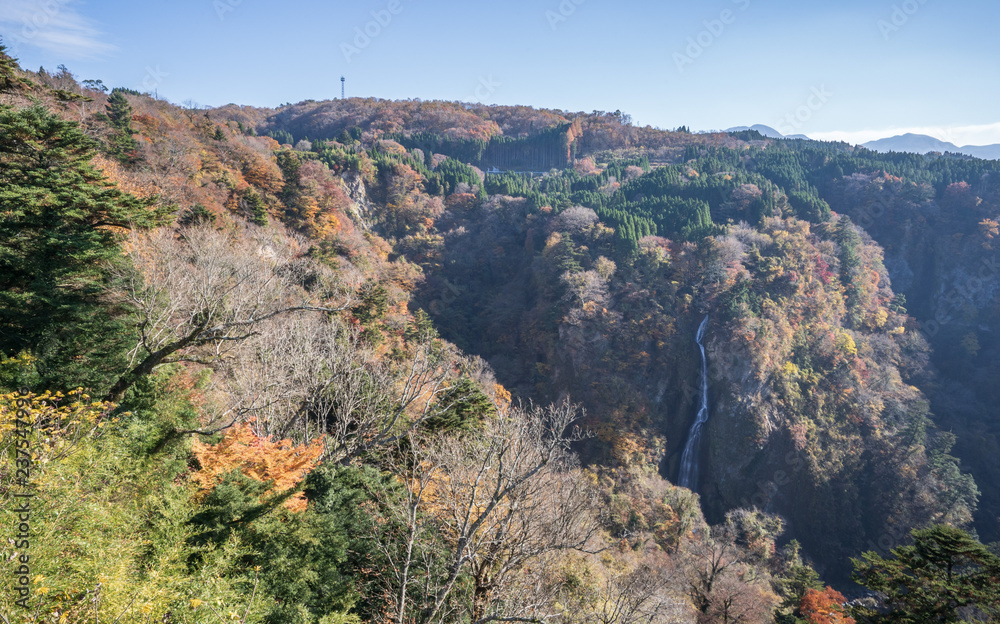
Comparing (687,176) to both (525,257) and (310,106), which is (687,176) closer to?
(525,257)

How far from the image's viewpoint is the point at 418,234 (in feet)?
148

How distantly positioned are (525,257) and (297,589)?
136 ft

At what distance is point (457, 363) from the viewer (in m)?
33.2

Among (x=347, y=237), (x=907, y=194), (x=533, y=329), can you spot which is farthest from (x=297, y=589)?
(x=907, y=194)

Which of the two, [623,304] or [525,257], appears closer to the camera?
[623,304]

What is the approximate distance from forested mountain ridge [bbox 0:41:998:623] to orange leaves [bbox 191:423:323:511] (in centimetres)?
9

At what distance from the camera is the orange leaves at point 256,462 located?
8852 millimetres

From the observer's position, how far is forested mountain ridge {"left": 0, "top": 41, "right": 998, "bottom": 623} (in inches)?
307

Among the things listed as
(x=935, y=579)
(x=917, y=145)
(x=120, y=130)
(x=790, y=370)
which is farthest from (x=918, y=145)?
(x=120, y=130)

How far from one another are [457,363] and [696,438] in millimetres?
21601

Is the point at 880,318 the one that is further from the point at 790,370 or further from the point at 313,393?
the point at 313,393

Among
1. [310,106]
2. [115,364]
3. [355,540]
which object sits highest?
[310,106]

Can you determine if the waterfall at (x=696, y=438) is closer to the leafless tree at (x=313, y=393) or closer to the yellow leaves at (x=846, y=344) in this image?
the yellow leaves at (x=846, y=344)

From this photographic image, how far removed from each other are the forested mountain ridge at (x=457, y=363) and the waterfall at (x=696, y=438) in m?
0.82
